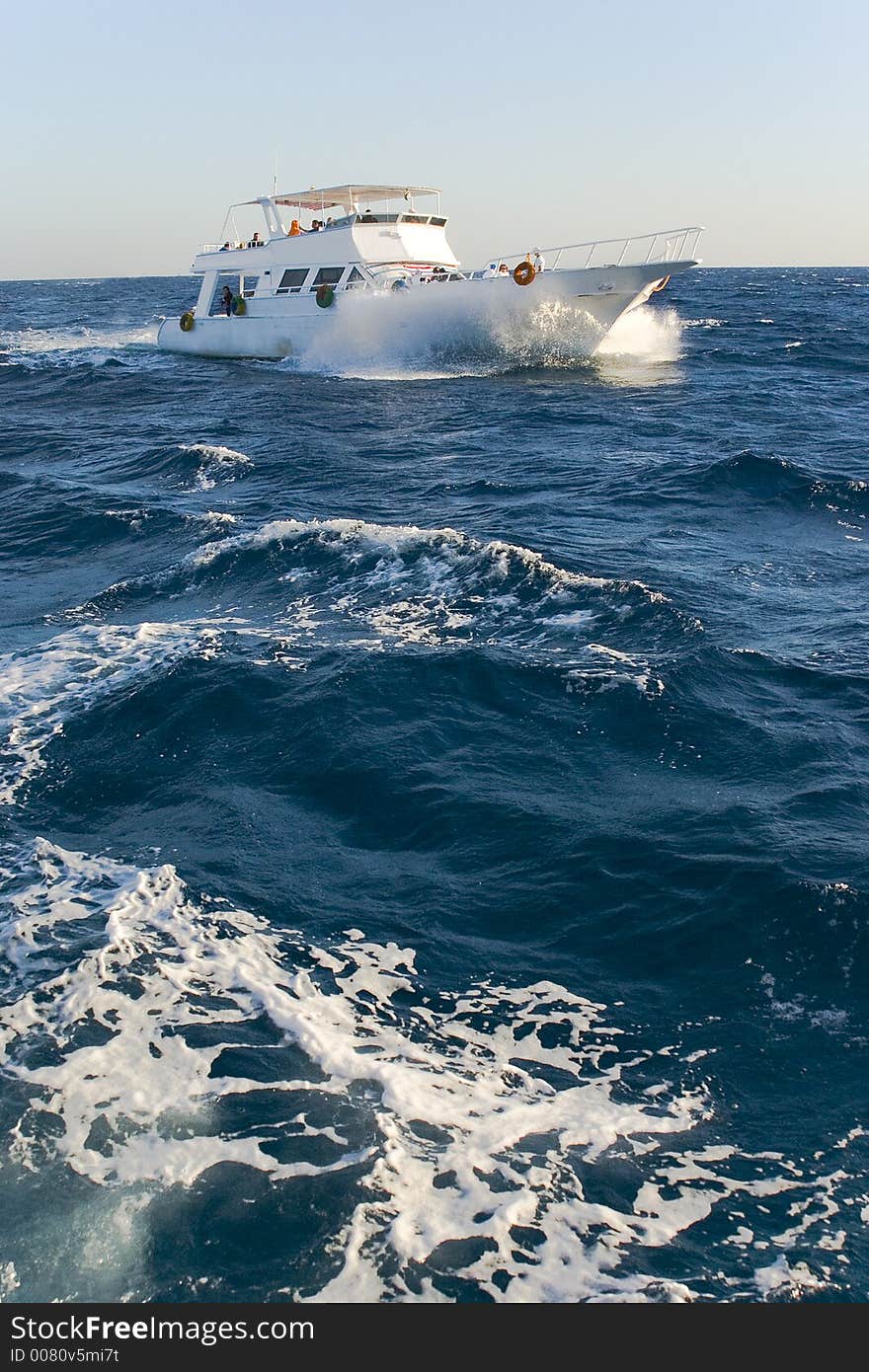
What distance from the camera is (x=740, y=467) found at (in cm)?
1748

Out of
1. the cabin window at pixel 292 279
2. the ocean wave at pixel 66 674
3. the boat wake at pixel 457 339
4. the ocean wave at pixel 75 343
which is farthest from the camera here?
the ocean wave at pixel 75 343

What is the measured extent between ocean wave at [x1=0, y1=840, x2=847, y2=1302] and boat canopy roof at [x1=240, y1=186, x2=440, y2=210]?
3468cm

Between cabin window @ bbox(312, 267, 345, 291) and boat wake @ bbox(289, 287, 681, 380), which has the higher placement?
cabin window @ bbox(312, 267, 345, 291)

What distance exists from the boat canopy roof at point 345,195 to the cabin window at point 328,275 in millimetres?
2881

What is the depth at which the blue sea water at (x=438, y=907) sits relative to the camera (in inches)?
168

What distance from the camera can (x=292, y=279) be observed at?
36125 mm

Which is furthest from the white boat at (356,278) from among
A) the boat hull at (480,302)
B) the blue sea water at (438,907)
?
the blue sea water at (438,907)

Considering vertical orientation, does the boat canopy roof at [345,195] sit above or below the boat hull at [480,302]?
above

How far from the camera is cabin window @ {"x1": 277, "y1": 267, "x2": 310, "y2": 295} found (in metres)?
35.7

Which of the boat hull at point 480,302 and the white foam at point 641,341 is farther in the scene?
the white foam at point 641,341

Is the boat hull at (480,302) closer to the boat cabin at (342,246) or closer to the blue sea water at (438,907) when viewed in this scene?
the boat cabin at (342,246)

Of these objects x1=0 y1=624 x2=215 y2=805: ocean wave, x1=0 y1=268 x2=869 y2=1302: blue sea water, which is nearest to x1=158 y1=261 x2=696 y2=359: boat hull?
x1=0 y1=268 x2=869 y2=1302: blue sea water

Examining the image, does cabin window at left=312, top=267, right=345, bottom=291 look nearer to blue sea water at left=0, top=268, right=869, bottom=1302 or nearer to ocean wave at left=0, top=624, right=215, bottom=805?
blue sea water at left=0, top=268, right=869, bottom=1302

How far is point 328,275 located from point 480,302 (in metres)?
6.78
